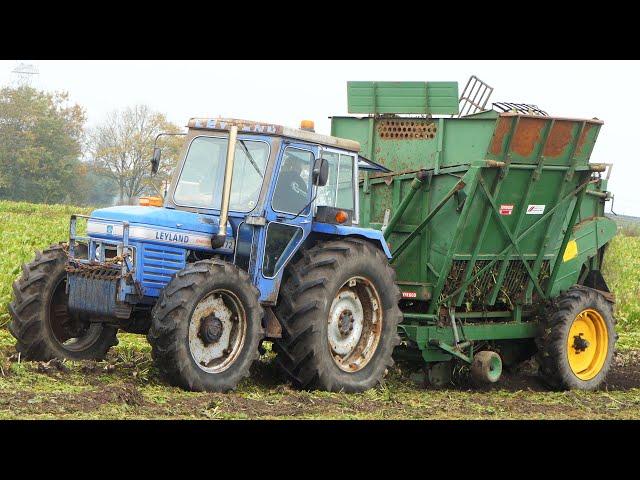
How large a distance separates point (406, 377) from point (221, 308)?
11.5ft

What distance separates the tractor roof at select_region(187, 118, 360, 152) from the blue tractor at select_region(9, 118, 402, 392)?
0.02 m

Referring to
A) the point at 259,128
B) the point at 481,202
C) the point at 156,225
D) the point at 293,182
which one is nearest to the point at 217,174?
the point at 259,128

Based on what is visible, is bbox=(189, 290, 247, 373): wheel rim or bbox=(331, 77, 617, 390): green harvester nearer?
bbox=(189, 290, 247, 373): wheel rim

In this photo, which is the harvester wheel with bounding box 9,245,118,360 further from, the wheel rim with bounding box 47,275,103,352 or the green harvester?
the green harvester

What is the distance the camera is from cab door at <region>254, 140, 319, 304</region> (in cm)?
917

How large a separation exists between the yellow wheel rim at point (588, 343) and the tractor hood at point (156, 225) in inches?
220

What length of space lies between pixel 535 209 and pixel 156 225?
528cm

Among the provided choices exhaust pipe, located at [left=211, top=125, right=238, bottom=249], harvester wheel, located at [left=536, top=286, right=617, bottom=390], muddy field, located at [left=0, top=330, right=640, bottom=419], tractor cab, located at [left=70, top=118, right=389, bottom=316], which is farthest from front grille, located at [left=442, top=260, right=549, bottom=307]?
exhaust pipe, located at [left=211, top=125, right=238, bottom=249]

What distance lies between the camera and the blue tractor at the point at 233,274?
8.48 m

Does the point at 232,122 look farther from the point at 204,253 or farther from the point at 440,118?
the point at 440,118

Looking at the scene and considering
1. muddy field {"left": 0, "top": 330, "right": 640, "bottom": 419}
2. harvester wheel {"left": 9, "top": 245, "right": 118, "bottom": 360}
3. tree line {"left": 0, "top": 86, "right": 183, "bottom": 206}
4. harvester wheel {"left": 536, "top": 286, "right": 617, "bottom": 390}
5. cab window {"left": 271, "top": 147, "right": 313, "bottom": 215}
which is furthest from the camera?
tree line {"left": 0, "top": 86, "right": 183, "bottom": 206}

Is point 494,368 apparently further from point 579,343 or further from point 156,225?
point 156,225

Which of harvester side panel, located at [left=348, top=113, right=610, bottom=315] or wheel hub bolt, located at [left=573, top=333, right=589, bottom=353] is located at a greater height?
harvester side panel, located at [left=348, top=113, right=610, bottom=315]

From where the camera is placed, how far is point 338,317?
972cm
